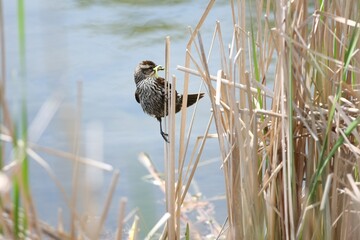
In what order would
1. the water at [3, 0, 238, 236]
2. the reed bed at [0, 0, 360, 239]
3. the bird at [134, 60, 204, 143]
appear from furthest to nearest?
the water at [3, 0, 238, 236] → the bird at [134, 60, 204, 143] → the reed bed at [0, 0, 360, 239]

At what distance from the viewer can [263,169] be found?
1.40 metres

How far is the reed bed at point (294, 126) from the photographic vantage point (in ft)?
3.94

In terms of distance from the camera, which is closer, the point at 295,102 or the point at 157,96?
the point at 295,102

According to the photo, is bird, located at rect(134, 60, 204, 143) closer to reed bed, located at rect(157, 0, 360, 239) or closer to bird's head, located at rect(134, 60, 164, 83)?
bird's head, located at rect(134, 60, 164, 83)

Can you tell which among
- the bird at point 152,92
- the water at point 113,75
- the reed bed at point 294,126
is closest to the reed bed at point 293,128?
the reed bed at point 294,126

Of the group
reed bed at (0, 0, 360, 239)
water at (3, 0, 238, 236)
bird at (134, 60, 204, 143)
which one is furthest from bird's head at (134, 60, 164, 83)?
reed bed at (0, 0, 360, 239)

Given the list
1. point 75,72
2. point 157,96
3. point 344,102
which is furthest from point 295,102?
point 75,72

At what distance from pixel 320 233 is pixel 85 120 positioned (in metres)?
1.40

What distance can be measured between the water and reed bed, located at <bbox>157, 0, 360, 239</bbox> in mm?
Result: 605

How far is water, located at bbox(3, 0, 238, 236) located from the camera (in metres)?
2.39

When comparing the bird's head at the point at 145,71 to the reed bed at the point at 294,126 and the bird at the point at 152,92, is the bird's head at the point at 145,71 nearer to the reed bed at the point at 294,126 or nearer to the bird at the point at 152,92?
the bird at the point at 152,92

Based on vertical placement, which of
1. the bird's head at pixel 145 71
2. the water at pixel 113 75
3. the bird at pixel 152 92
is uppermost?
the bird's head at pixel 145 71

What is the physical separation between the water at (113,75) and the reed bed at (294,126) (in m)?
0.60

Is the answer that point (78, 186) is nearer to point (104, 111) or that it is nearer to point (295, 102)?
point (295, 102)
